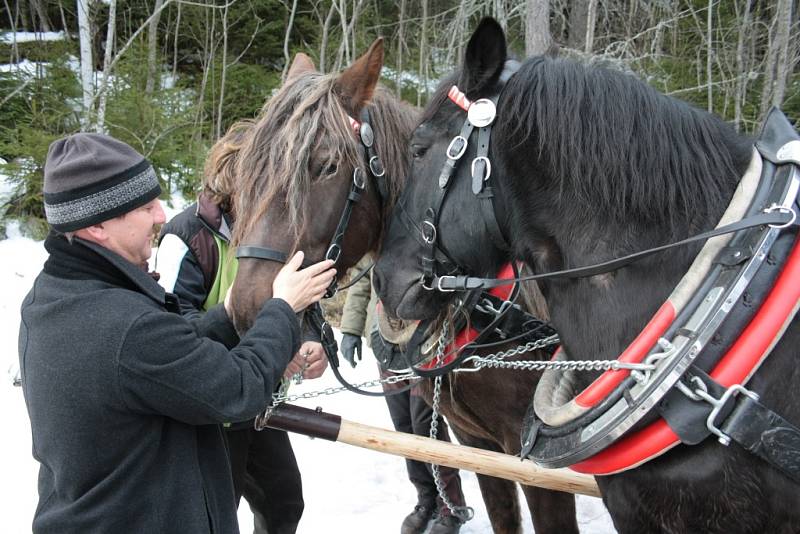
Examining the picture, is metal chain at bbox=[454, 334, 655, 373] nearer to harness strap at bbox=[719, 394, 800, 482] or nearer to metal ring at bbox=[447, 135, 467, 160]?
harness strap at bbox=[719, 394, 800, 482]

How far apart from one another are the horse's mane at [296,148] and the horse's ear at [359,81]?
0.12ft

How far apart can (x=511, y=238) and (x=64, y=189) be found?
1093mm

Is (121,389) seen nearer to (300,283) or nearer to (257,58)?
(300,283)

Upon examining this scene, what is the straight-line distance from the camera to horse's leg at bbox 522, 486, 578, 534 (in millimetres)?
2529

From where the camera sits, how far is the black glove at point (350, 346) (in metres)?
3.15

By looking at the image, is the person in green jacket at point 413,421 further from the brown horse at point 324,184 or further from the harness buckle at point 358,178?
the harness buckle at point 358,178

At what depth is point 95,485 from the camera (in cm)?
154

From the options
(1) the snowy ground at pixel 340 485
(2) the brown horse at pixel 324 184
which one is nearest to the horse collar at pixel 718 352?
(2) the brown horse at pixel 324 184

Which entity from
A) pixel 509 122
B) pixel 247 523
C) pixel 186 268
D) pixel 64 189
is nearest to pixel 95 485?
pixel 64 189

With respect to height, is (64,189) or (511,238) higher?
(64,189)

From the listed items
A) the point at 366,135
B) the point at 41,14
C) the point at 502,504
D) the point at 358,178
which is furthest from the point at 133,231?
the point at 41,14

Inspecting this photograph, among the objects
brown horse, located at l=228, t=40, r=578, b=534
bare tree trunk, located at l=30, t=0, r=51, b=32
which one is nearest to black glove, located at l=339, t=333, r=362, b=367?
brown horse, located at l=228, t=40, r=578, b=534

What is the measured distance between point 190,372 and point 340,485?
8.94ft

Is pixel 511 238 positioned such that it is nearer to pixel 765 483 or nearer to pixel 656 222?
pixel 656 222
